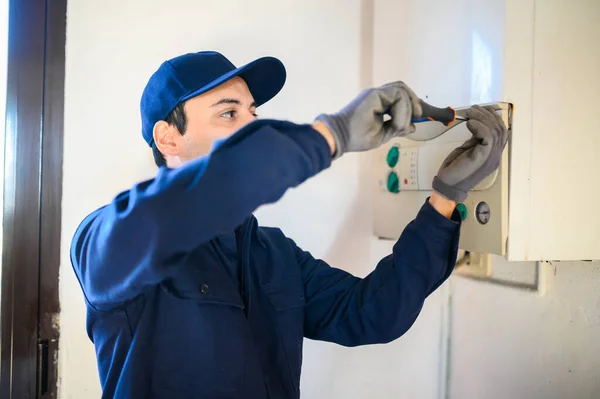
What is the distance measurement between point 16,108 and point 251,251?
607mm

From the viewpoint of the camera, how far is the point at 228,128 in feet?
2.58

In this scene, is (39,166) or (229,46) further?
(229,46)

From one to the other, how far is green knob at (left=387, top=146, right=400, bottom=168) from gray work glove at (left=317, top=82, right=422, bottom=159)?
0.41 meters

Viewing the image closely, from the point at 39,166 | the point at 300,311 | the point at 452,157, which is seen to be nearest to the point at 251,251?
the point at 300,311

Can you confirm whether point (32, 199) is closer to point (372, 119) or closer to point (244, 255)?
point (244, 255)

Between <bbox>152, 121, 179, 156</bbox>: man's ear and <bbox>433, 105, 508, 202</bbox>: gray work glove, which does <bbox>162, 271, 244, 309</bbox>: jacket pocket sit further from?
<bbox>433, 105, 508, 202</bbox>: gray work glove

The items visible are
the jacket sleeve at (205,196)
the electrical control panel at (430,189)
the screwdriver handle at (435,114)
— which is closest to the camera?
the jacket sleeve at (205,196)

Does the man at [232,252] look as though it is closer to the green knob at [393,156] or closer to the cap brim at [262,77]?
the cap brim at [262,77]

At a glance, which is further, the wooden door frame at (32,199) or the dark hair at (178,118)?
the wooden door frame at (32,199)

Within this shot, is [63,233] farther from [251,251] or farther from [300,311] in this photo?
[300,311]

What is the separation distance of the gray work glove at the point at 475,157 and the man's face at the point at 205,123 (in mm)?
358

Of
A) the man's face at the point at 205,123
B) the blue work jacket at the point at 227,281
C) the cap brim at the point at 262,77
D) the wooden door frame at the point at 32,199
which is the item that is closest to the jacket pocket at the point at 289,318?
the blue work jacket at the point at 227,281

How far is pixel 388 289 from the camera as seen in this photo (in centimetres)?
81

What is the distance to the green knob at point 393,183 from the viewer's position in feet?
3.35
